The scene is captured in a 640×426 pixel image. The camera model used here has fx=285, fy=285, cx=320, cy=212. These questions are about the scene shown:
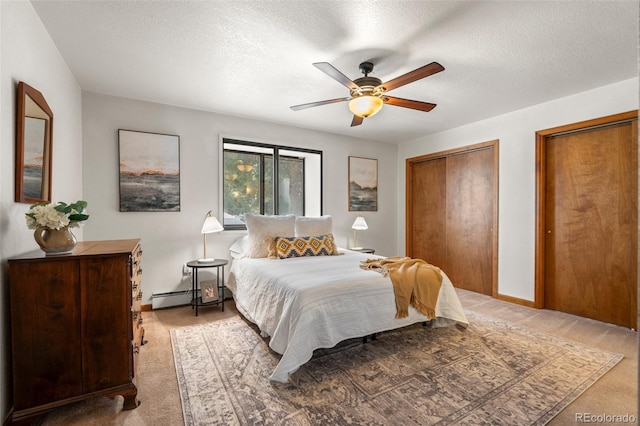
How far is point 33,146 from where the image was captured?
1.79 meters

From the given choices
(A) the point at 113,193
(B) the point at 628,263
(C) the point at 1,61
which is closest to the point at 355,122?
(C) the point at 1,61

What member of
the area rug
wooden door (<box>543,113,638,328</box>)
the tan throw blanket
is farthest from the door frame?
the tan throw blanket

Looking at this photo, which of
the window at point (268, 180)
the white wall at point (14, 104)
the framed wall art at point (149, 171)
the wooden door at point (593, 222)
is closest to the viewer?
the white wall at point (14, 104)

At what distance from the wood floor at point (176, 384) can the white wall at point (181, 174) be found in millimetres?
692

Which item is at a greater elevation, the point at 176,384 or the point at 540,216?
the point at 540,216

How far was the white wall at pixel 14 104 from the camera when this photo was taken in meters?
1.47

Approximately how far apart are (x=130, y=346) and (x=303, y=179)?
339 cm

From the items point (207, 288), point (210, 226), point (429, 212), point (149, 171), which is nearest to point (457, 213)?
point (429, 212)

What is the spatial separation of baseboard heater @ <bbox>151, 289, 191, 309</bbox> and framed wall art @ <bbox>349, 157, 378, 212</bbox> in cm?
283

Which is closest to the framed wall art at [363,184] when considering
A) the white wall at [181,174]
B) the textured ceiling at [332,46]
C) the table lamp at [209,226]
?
the white wall at [181,174]

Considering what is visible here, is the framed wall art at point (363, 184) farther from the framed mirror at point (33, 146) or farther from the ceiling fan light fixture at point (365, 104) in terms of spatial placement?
the framed mirror at point (33, 146)

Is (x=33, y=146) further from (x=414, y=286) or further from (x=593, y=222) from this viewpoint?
(x=593, y=222)

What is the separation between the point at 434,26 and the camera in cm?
201

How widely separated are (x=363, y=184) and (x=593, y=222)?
3.03 m
